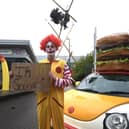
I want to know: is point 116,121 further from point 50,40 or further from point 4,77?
point 50,40

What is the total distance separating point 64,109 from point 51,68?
0.80 metres

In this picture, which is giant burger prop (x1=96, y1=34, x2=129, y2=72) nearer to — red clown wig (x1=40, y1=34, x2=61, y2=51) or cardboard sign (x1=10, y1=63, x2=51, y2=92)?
red clown wig (x1=40, y1=34, x2=61, y2=51)

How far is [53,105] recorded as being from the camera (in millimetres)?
6809

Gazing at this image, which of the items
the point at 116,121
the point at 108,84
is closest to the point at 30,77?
the point at 116,121

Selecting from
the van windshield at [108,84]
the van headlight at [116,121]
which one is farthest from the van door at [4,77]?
the van windshield at [108,84]

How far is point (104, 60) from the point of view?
7.78m

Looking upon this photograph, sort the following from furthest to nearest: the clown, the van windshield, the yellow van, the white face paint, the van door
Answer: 1. the van windshield
2. the white face paint
3. the clown
4. the yellow van
5. the van door

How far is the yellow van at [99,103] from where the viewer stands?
20.3 feet

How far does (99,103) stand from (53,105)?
0.64 m

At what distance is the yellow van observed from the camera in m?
6.18

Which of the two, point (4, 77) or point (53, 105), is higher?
point (4, 77)

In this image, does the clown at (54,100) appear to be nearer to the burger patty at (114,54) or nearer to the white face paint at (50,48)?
the white face paint at (50,48)

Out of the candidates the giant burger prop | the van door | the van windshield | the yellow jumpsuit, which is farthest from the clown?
the giant burger prop

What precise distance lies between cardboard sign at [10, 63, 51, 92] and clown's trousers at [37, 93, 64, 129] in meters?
0.21
